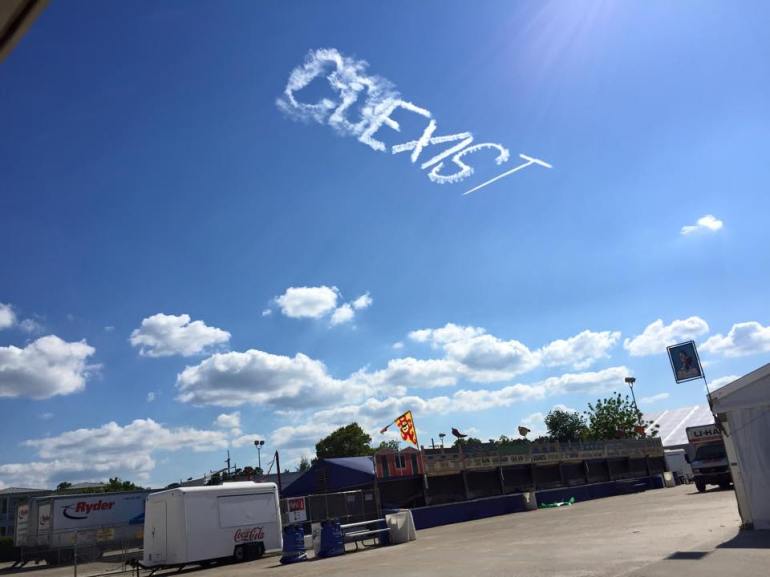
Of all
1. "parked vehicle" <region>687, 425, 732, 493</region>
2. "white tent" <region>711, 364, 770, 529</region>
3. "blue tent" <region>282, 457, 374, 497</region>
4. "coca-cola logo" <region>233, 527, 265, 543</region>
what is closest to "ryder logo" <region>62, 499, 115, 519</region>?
"blue tent" <region>282, 457, 374, 497</region>

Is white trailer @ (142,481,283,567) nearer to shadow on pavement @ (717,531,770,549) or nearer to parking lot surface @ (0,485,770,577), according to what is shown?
parking lot surface @ (0,485,770,577)

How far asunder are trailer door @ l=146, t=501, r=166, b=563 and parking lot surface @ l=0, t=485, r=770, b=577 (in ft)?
7.66

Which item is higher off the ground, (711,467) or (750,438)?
(750,438)

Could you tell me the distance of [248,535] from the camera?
22422 mm

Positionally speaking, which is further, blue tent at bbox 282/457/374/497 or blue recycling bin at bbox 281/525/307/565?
blue tent at bbox 282/457/374/497

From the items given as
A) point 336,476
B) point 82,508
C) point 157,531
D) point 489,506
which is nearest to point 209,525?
point 157,531

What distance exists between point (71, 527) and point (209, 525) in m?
24.3

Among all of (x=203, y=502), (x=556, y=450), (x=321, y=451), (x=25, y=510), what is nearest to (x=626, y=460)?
(x=556, y=450)

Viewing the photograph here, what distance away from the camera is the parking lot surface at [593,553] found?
9.46 metres

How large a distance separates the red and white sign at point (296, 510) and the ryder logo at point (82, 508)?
19.1 meters

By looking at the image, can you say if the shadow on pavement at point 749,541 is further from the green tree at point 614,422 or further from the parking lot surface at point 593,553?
the green tree at point 614,422

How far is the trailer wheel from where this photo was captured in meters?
21.9

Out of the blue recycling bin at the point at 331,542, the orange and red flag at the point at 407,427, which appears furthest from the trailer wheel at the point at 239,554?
the orange and red flag at the point at 407,427

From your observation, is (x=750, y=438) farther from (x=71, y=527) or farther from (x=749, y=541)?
(x=71, y=527)
